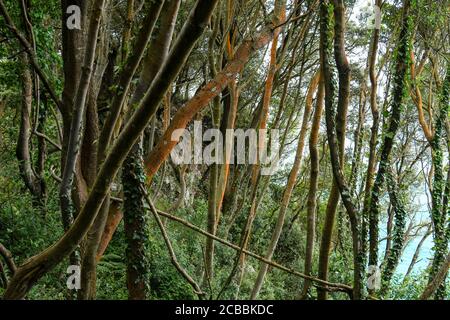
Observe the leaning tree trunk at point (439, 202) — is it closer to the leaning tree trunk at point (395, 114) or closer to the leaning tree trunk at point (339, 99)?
the leaning tree trunk at point (395, 114)

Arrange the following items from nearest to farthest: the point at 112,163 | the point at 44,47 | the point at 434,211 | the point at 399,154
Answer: the point at 112,163 < the point at 44,47 < the point at 434,211 < the point at 399,154

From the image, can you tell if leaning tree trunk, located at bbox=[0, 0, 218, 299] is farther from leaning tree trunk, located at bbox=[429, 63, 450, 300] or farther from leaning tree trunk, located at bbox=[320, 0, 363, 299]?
leaning tree trunk, located at bbox=[429, 63, 450, 300]

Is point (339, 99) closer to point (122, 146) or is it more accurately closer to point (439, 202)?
Answer: point (122, 146)

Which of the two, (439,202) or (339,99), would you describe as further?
(439,202)

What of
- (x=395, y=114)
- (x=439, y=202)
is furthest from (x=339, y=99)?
(x=439, y=202)

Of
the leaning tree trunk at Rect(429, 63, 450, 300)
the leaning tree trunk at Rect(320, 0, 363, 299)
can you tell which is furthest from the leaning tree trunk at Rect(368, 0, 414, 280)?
the leaning tree trunk at Rect(429, 63, 450, 300)

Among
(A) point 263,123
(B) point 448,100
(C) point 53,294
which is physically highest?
(B) point 448,100

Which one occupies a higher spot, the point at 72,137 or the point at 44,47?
the point at 44,47

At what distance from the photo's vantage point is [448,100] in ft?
26.4

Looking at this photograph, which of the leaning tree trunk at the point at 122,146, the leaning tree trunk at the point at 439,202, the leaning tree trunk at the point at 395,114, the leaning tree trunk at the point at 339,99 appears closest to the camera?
the leaning tree trunk at the point at 122,146

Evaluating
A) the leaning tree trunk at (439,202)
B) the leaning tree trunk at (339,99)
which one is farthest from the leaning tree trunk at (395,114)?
the leaning tree trunk at (439,202)
